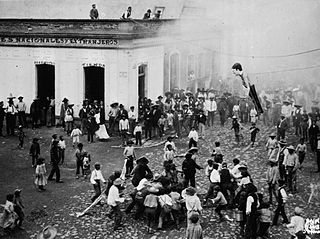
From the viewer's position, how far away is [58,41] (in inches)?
973

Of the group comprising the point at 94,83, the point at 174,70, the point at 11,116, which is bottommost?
the point at 11,116

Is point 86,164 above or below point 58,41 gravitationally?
below

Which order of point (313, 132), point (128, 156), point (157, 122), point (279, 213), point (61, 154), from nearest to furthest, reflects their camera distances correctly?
point (279, 213), point (128, 156), point (61, 154), point (313, 132), point (157, 122)

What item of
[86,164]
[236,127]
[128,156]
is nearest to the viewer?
[86,164]

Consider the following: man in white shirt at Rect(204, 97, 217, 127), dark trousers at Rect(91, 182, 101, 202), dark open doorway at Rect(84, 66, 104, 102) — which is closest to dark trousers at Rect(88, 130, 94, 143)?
dark open doorway at Rect(84, 66, 104, 102)

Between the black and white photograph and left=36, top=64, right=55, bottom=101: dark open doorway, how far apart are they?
0.05m

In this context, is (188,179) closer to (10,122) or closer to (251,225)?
(251,225)

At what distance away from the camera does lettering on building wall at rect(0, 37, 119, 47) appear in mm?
23953

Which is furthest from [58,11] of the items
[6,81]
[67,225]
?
[67,225]

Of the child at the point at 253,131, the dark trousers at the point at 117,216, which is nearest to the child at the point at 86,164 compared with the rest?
the dark trousers at the point at 117,216

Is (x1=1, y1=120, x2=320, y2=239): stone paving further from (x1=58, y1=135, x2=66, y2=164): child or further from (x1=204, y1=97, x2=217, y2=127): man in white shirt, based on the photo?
(x1=204, y1=97, x2=217, y2=127): man in white shirt

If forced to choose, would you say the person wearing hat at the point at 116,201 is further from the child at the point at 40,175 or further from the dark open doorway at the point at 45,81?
the dark open doorway at the point at 45,81

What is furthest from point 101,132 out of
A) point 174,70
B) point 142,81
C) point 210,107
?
point 174,70

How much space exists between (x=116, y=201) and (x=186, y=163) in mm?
2842
